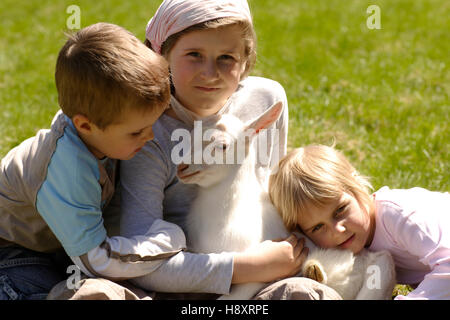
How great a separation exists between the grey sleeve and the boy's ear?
1.19ft

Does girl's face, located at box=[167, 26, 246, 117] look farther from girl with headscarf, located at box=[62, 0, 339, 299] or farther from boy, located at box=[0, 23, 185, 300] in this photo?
boy, located at box=[0, 23, 185, 300]

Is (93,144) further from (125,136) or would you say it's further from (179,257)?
(179,257)

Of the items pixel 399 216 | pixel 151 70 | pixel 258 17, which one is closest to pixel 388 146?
pixel 399 216

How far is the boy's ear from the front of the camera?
244 centimetres

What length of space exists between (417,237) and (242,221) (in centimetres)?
79

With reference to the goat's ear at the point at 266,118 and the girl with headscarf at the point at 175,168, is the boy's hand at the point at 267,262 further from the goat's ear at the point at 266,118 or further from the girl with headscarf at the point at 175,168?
the goat's ear at the point at 266,118

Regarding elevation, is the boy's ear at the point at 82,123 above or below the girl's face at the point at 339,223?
above

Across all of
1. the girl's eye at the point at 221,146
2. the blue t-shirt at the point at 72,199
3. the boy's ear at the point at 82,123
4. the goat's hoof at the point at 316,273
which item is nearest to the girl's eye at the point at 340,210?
the goat's hoof at the point at 316,273

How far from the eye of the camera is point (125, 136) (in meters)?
2.50

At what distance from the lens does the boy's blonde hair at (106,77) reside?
7.79 feet

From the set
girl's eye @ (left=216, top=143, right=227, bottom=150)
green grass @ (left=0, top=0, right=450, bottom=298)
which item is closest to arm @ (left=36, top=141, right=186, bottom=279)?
girl's eye @ (left=216, top=143, right=227, bottom=150)

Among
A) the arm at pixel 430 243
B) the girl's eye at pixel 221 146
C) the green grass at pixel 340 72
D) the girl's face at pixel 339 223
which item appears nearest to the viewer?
the arm at pixel 430 243

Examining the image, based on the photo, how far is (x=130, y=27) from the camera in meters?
6.49

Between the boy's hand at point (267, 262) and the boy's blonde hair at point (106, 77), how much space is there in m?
0.77
